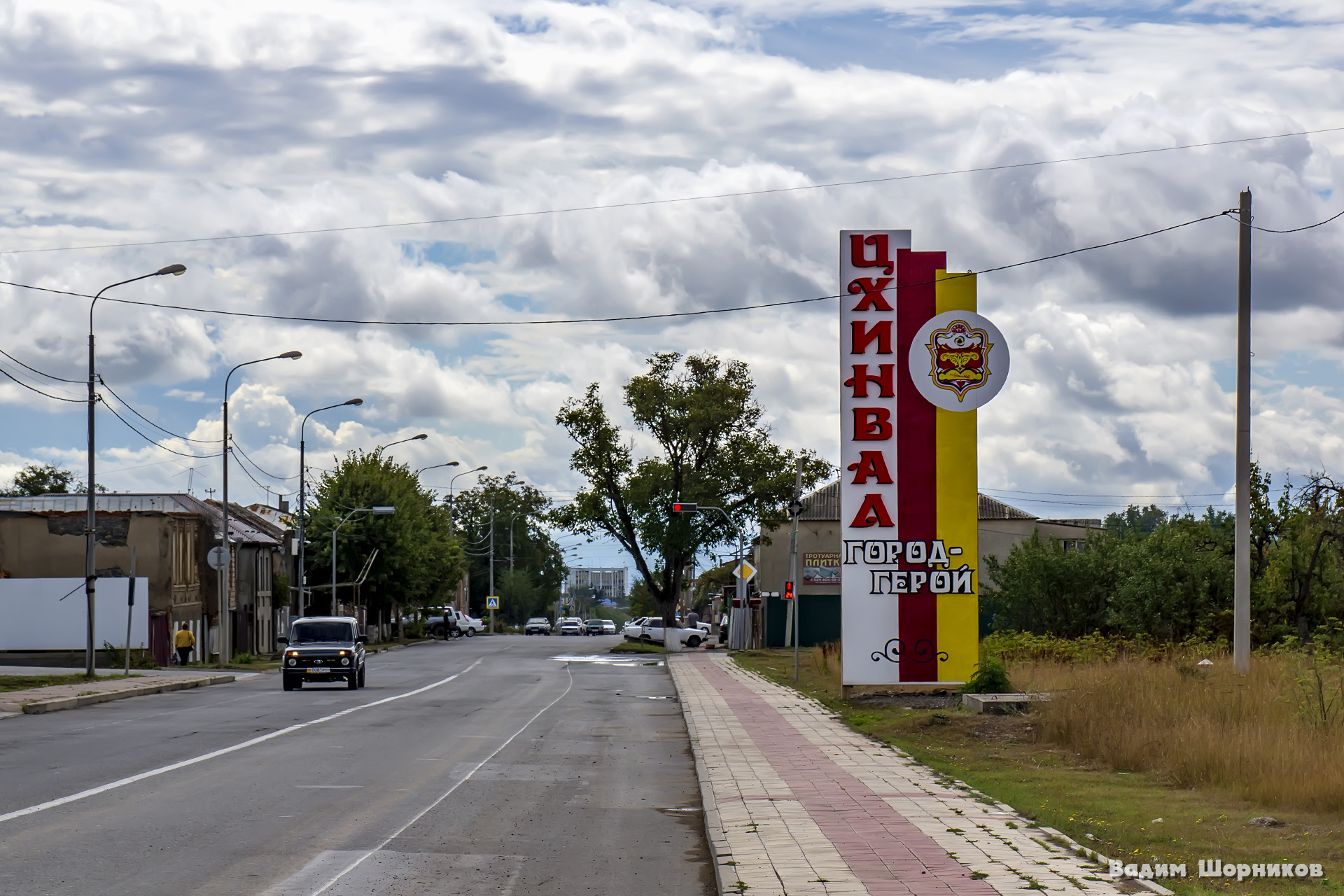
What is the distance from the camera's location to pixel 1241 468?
21562 mm

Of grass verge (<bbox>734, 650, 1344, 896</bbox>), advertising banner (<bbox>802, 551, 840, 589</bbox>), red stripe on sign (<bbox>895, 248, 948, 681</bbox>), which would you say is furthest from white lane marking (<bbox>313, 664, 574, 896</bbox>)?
advertising banner (<bbox>802, 551, 840, 589</bbox>)

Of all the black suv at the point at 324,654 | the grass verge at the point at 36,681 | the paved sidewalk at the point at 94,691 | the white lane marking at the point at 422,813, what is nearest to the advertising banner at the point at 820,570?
the paved sidewalk at the point at 94,691

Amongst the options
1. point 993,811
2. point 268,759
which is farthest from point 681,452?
point 993,811

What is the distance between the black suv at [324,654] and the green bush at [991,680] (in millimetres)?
16787

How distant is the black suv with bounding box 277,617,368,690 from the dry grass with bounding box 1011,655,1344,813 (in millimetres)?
18694

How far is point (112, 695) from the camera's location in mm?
29141

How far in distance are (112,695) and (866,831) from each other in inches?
922

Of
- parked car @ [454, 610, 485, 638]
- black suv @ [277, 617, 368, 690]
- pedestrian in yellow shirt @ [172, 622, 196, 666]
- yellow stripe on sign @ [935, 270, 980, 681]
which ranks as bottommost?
parked car @ [454, 610, 485, 638]

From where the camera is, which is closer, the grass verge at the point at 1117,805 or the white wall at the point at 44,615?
the grass verge at the point at 1117,805

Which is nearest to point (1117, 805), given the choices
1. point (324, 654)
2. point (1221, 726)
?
point (1221, 726)

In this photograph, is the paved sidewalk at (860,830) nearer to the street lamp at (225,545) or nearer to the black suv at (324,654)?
the black suv at (324,654)

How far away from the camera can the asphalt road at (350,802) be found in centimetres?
902

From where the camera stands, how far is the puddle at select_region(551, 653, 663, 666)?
48.4m

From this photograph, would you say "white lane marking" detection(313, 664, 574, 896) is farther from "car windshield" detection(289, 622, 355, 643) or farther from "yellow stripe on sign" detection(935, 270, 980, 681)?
"car windshield" detection(289, 622, 355, 643)
